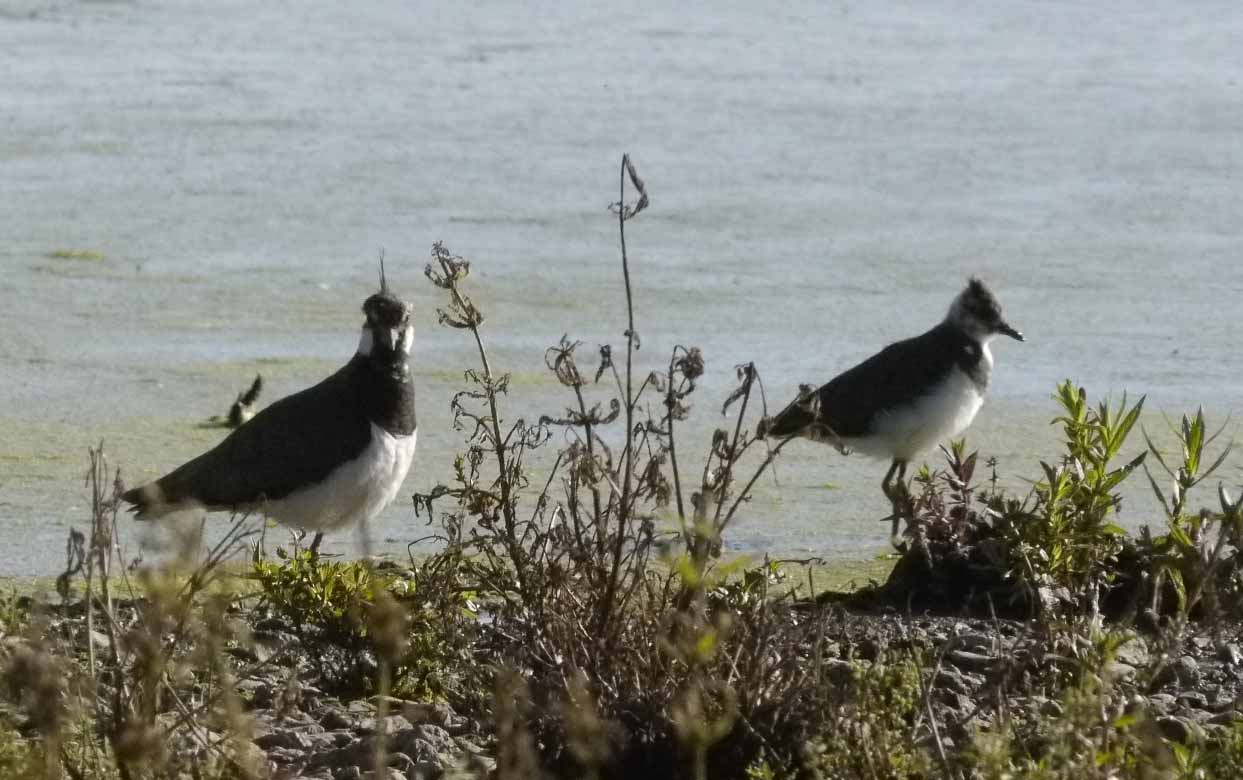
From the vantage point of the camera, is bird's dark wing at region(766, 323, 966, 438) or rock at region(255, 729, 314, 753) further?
→ bird's dark wing at region(766, 323, 966, 438)

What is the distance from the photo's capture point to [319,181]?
479 inches

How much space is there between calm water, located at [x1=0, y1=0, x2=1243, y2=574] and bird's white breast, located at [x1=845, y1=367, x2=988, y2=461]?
168mm

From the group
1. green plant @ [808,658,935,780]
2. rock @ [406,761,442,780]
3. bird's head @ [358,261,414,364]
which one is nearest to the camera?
green plant @ [808,658,935,780]

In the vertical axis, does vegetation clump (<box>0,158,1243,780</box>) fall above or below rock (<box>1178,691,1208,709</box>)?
Answer: above

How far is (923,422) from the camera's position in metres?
7.34

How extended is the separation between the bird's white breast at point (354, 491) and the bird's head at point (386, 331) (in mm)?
284

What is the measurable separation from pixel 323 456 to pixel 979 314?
2.77 meters

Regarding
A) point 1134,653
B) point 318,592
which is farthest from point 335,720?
point 1134,653

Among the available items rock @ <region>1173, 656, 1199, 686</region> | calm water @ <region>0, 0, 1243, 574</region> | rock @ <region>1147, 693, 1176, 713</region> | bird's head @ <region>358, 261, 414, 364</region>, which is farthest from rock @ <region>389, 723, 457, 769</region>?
bird's head @ <region>358, 261, 414, 364</region>

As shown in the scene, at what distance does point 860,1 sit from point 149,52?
6.91 metres

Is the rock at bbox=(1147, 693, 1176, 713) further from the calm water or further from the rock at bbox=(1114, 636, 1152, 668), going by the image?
the calm water

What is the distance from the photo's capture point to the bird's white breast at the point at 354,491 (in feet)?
20.1

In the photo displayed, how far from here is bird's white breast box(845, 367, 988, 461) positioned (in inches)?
289

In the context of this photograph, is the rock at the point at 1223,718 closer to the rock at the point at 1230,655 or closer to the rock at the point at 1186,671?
the rock at the point at 1186,671
